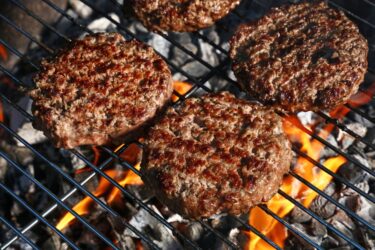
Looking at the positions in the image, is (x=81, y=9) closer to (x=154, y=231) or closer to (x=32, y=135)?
(x=32, y=135)

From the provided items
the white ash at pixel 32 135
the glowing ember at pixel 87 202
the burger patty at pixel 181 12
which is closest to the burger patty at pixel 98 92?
the burger patty at pixel 181 12

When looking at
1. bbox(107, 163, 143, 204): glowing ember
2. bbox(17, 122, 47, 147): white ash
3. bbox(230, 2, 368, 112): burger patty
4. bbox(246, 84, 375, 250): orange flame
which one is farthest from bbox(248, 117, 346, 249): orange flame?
bbox(17, 122, 47, 147): white ash

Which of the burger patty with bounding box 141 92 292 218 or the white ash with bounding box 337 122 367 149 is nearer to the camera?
the burger patty with bounding box 141 92 292 218

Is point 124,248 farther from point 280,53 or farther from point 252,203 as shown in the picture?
point 280,53

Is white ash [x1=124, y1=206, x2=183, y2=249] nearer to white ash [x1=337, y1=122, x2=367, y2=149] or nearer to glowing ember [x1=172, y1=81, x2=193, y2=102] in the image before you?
glowing ember [x1=172, y1=81, x2=193, y2=102]

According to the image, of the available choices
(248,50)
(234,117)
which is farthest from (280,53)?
(234,117)

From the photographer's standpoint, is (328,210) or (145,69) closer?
(145,69)

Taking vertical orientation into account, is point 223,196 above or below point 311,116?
below
